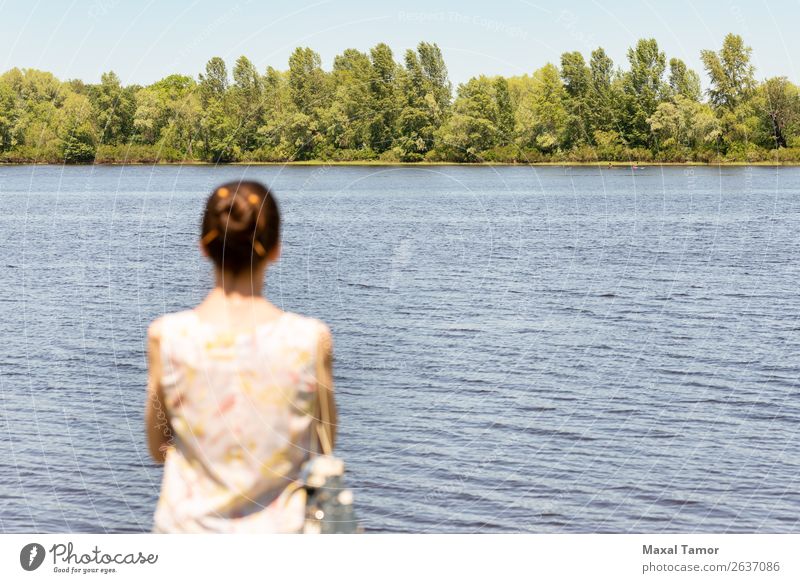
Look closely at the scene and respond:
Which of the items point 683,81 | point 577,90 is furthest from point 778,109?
point 577,90

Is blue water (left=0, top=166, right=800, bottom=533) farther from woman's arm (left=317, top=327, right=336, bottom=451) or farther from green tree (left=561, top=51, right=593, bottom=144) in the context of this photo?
woman's arm (left=317, top=327, right=336, bottom=451)

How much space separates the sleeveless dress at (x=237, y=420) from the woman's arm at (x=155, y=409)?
0.09 ft

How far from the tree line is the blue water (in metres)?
5.48

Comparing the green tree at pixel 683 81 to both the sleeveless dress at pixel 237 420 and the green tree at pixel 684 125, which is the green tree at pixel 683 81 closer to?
the green tree at pixel 684 125

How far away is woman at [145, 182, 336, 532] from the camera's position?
188 inches

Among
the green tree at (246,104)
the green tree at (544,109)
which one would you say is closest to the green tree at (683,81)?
the green tree at (544,109)

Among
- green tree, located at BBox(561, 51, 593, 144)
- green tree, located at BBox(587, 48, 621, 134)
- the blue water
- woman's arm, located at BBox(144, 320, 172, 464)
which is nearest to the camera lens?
woman's arm, located at BBox(144, 320, 172, 464)

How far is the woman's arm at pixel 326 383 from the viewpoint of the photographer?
4793 mm

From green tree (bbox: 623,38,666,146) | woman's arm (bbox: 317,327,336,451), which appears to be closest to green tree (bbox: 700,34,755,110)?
green tree (bbox: 623,38,666,146)

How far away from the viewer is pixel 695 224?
72.4 m

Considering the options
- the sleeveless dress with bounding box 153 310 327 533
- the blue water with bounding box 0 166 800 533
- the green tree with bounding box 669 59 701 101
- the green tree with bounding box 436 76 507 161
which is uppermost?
the green tree with bounding box 669 59 701 101
